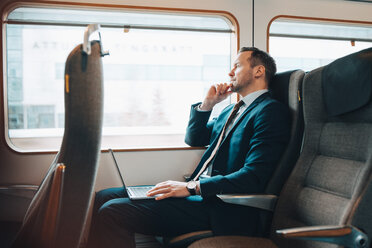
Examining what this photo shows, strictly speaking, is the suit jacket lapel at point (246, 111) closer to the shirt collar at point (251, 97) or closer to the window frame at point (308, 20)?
the shirt collar at point (251, 97)

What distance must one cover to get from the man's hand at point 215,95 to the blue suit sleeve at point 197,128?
0.17ft

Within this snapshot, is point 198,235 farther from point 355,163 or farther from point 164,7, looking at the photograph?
point 164,7

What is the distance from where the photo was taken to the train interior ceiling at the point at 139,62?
210 cm

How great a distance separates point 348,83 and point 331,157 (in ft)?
1.07

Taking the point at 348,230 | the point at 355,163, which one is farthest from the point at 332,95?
the point at 348,230

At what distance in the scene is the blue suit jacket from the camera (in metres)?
1.55

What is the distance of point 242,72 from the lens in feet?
6.56

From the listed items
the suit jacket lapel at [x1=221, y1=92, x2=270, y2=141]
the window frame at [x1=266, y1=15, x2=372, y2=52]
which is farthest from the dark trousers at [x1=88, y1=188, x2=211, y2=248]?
the window frame at [x1=266, y1=15, x2=372, y2=52]

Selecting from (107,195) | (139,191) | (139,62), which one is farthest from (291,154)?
(139,62)

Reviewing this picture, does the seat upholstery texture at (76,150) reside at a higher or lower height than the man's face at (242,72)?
lower

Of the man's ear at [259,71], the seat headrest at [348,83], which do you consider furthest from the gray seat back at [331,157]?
the man's ear at [259,71]

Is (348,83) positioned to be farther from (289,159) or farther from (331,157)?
(289,159)

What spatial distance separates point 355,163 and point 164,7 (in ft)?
5.18

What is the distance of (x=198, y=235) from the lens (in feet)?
5.01
